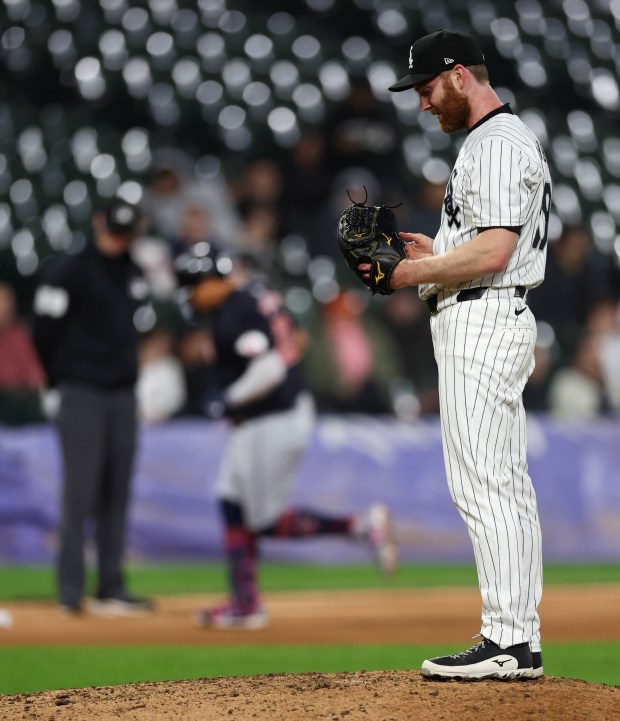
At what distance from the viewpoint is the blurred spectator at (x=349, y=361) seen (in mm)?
8852

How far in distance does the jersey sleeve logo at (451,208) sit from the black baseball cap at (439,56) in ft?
0.91

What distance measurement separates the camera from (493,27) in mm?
12227

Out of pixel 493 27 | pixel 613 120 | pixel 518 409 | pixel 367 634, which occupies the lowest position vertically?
pixel 367 634

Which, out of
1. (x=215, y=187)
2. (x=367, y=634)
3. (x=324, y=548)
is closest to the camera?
(x=367, y=634)

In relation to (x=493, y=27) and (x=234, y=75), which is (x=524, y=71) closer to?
(x=493, y=27)

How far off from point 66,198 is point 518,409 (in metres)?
8.04

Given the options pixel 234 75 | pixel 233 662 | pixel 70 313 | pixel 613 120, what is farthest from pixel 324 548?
pixel 613 120

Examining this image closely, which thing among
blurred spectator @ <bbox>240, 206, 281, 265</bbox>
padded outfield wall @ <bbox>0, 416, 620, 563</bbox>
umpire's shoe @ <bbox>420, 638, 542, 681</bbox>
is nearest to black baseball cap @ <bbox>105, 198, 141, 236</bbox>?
padded outfield wall @ <bbox>0, 416, 620, 563</bbox>

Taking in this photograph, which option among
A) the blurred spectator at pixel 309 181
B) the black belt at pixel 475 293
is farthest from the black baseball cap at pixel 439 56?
the blurred spectator at pixel 309 181

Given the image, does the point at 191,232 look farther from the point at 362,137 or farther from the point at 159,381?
the point at 362,137

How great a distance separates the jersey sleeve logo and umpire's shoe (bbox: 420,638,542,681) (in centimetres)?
114

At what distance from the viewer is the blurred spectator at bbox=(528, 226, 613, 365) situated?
9930 millimetres

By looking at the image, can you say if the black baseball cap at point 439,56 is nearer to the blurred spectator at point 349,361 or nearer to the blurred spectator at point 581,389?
the blurred spectator at point 349,361

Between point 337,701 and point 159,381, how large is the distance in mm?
5807
